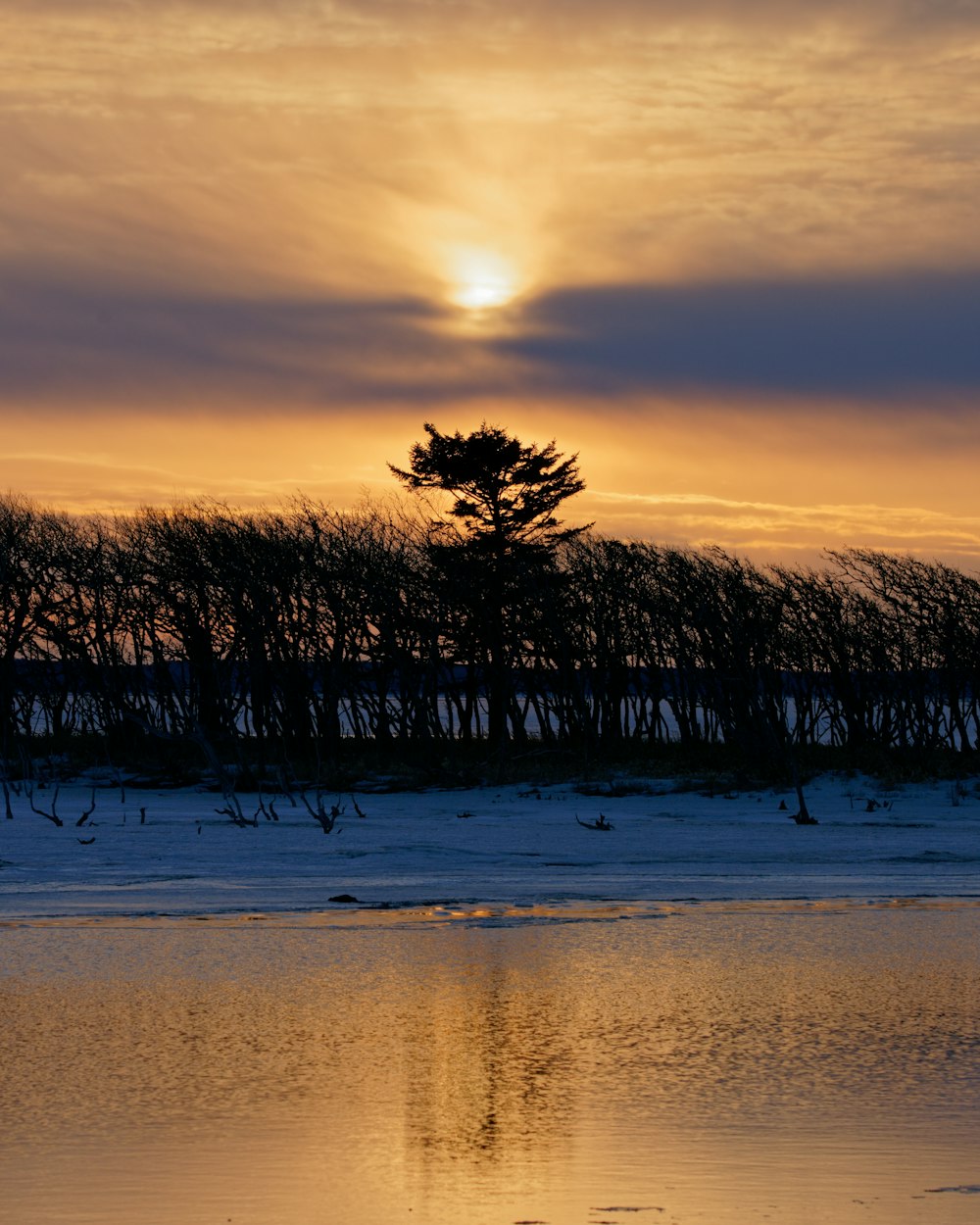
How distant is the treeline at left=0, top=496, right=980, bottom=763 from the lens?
30344 mm

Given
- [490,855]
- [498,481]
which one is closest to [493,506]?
[498,481]

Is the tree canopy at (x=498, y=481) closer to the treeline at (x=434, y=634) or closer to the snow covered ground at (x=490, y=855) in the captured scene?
the treeline at (x=434, y=634)

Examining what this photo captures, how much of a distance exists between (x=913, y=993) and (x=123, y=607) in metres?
29.3

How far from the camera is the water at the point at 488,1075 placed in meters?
4.55

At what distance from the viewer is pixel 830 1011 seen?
286 inches

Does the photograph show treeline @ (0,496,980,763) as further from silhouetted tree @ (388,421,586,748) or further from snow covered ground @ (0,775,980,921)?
snow covered ground @ (0,775,980,921)

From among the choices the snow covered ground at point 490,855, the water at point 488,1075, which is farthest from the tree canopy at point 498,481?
the water at point 488,1075

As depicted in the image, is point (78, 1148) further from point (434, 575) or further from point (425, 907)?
point (434, 575)

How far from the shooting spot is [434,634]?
3112 centimetres

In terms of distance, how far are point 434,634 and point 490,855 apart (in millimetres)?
16286

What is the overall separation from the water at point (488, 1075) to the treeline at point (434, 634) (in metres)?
20.4

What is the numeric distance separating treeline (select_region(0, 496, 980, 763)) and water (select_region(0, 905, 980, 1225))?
20.4 meters

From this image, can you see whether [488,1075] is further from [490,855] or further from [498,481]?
[498,481]

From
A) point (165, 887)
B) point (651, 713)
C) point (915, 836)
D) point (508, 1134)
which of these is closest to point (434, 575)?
point (651, 713)
